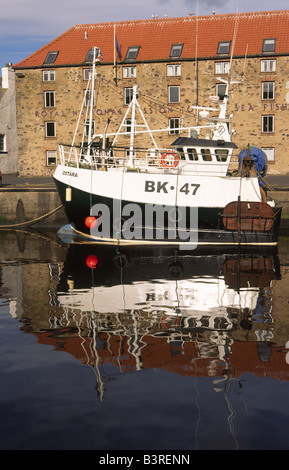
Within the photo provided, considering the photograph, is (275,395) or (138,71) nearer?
(275,395)

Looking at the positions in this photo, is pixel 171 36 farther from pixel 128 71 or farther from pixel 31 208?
pixel 31 208

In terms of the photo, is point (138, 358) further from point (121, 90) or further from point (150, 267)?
point (121, 90)

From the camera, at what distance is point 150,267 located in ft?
63.6

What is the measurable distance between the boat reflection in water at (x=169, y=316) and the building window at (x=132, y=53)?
29.1m

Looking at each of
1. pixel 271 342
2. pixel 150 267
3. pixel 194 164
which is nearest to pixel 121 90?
pixel 194 164

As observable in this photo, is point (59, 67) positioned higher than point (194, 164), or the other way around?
point (59, 67)

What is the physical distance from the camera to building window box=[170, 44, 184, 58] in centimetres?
4469

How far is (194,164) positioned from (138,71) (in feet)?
78.1

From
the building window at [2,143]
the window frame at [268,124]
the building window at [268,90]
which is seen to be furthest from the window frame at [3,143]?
the building window at [268,90]

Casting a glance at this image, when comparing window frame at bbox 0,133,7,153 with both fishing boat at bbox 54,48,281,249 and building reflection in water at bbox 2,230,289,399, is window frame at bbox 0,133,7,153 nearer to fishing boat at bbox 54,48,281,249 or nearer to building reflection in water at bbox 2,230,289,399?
fishing boat at bbox 54,48,281,249

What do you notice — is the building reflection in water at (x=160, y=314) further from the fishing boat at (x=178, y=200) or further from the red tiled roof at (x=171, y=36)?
the red tiled roof at (x=171, y=36)

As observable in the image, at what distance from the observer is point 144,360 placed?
9.80 meters

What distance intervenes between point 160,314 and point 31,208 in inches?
756
